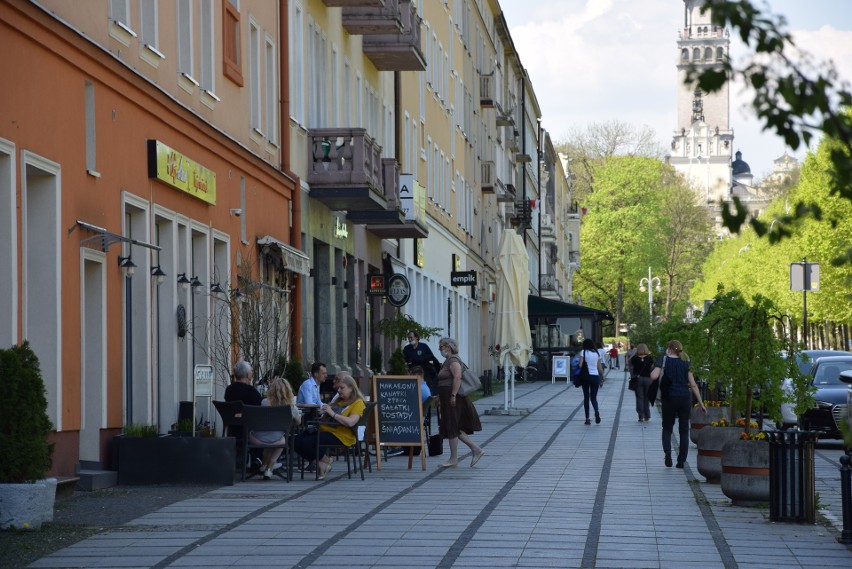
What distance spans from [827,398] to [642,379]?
7445 millimetres

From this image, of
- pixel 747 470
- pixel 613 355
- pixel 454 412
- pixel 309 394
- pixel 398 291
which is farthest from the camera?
pixel 613 355

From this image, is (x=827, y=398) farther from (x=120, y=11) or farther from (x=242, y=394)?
→ (x=120, y=11)

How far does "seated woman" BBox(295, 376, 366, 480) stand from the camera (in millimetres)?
17312

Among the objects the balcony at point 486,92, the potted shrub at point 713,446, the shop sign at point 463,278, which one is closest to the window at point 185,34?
the potted shrub at point 713,446

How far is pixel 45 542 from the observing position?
10.9m

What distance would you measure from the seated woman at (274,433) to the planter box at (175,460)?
102 centimetres

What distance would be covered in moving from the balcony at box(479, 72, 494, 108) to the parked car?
3666 centimetres

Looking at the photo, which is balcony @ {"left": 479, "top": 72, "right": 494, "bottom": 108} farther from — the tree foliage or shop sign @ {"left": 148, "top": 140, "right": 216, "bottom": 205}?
the tree foliage

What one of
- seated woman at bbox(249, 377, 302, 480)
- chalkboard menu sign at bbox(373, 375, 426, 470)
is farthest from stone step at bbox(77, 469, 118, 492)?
chalkboard menu sign at bbox(373, 375, 426, 470)

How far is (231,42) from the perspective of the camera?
22.5m

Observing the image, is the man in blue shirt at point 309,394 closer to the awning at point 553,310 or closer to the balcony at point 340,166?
the balcony at point 340,166

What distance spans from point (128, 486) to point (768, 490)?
20.8 ft

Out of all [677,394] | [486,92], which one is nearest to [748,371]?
[677,394]

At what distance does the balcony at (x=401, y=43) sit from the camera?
108 feet
